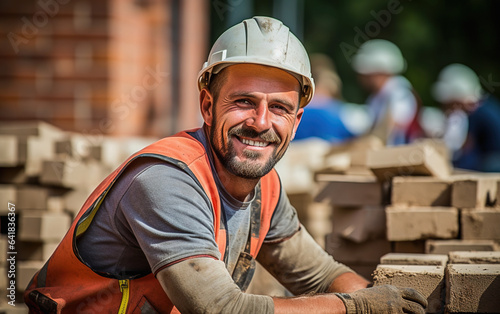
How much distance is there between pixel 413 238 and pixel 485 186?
22.8 inches

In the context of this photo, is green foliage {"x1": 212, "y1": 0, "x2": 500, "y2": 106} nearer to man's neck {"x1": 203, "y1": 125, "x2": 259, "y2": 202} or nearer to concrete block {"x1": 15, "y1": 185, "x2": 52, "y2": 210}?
concrete block {"x1": 15, "y1": 185, "x2": 52, "y2": 210}

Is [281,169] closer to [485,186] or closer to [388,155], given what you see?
[388,155]

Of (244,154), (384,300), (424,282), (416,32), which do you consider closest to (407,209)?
(424,282)

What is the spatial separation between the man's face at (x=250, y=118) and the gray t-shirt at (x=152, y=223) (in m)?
0.13

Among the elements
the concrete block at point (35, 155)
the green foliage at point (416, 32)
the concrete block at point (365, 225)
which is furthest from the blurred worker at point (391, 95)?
the green foliage at point (416, 32)

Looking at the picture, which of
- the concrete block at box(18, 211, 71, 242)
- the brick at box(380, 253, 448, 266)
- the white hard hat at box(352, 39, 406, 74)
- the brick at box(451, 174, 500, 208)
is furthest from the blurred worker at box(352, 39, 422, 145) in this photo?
the brick at box(380, 253, 448, 266)

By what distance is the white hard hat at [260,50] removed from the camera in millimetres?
3018

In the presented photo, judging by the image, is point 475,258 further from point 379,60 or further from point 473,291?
point 379,60

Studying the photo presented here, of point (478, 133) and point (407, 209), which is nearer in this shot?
point (407, 209)

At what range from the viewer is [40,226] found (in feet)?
14.9

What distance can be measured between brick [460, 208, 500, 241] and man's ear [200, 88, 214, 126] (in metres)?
1.83

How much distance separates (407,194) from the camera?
14.0 feet

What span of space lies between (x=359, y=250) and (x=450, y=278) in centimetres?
149

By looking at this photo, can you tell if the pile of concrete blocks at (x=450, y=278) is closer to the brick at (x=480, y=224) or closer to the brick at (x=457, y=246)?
the brick at (x=457, y=246)
